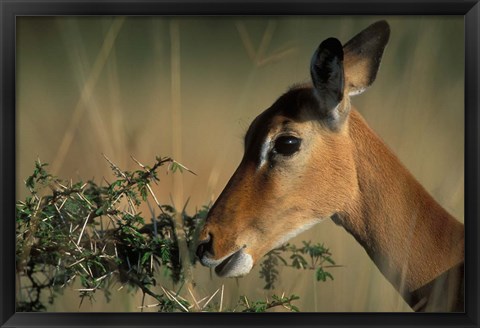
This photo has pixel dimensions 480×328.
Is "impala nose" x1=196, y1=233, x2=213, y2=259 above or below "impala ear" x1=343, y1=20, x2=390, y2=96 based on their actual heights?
below

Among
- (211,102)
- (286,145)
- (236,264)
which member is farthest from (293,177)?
(211,102)

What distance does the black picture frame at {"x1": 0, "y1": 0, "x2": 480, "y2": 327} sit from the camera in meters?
5.62

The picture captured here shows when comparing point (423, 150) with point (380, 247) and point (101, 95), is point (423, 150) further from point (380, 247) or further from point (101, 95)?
point (101, 95)

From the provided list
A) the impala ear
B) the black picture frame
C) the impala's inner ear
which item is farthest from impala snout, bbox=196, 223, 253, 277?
the impala ear

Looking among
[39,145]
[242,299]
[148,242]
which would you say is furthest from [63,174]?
[242,299]

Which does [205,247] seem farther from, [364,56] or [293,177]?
[364,56]

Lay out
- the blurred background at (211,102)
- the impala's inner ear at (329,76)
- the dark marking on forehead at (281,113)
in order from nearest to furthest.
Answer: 1. the impala's inner ear at (329,76)
2. the dark marking on forehead at (281,113)
3. the blurred background at (211,102)

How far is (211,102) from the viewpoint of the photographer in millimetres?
5789

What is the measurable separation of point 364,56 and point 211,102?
82 centimetres

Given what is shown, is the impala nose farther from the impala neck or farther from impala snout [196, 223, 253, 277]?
the impala neck

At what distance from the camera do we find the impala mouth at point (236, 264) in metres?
5.49
